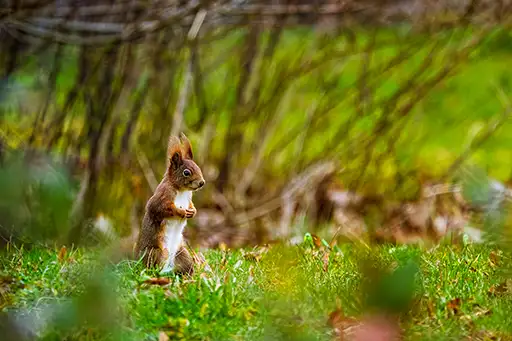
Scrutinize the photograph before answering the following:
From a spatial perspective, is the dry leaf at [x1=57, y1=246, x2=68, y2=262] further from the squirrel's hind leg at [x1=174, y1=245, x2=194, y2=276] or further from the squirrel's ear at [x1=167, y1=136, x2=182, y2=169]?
the squirrel's ear at [x1=167, y1=136, x2=182, y2=169]

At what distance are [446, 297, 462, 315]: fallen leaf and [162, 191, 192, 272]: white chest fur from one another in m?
1.05

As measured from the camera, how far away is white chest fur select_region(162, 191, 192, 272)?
390cm

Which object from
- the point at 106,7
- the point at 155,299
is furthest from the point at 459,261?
the point at 106,7

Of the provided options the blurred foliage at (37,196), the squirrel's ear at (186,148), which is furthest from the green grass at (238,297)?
the blurred foliage at (37,196)

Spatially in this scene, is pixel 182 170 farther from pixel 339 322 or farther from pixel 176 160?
pixel 339 322

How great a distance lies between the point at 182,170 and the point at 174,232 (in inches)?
9.5

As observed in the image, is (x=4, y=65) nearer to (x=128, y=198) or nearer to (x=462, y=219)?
(x=128, y=198)

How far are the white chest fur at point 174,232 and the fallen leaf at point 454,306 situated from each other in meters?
1.05

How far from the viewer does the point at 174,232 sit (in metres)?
3.92

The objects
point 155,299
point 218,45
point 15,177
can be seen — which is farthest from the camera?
point 218,45

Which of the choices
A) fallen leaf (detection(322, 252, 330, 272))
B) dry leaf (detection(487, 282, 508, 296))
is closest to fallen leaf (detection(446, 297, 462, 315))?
dry leaf (detection(487, 282, 508, 296))

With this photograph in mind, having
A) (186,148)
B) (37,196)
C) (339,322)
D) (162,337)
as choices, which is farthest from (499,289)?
(37,196)

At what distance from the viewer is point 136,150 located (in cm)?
792

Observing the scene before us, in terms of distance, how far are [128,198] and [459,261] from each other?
355 centimetres
